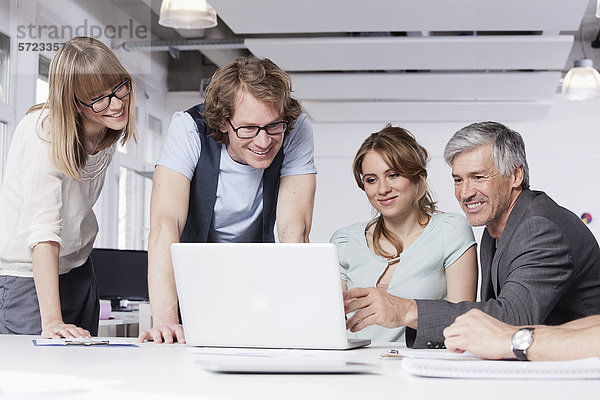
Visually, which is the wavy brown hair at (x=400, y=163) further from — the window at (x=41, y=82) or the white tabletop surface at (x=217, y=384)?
the window at (x=41, y=82)

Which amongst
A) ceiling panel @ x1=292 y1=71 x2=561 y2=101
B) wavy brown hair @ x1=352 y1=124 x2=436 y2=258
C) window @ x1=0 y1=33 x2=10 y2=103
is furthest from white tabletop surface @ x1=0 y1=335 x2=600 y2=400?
ceiling panel @ x1=292 y1=71 x2=561 y2=101

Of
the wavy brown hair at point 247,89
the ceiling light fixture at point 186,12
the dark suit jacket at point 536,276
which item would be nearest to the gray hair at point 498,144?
the dark suit jacket at point 536,276

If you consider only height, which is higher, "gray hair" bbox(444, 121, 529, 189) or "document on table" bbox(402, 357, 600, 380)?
"gray hair" bbox(444, 121, 529, 189)

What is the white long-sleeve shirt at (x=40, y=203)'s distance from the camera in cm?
215

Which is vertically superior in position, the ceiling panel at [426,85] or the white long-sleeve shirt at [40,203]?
the ceiling panel at [426,85]

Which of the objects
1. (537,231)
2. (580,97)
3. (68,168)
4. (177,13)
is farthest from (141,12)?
(537,231)

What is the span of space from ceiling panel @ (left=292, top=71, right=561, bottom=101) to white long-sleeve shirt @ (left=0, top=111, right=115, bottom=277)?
524 cm

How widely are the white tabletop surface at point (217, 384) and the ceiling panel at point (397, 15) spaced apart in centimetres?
447

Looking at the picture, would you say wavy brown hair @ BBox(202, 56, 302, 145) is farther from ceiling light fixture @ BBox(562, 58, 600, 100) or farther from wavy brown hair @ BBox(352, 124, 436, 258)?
ceiling light fixture @ BBox(562, 58, 600, 100)

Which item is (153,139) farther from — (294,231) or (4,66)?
(294,231)

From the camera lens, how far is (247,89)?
7.07 feet

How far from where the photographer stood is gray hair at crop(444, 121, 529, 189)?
2229mm

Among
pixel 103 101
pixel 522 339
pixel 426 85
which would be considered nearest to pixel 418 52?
pixel 426 85

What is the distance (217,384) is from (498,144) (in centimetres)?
144
